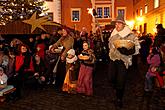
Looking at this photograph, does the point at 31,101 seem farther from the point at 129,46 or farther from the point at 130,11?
the point at 130,11

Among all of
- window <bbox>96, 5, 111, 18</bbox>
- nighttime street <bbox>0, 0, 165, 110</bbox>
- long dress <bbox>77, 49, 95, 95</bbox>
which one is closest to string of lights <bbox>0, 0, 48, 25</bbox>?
nighttime street <bbox>0, 0, 165, 110</bbox>

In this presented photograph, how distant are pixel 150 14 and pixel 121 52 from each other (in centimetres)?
2122

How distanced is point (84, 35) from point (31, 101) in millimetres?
7342

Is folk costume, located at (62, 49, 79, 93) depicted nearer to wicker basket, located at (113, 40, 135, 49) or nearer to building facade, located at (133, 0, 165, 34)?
wicker basket, located at (113, 40, 135, 49)

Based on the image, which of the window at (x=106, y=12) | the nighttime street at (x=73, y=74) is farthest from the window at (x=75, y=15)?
the nighttime street at (x=73, y=74)

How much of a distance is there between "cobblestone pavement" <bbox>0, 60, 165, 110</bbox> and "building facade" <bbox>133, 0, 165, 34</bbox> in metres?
13.9

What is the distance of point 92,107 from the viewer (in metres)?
7.46

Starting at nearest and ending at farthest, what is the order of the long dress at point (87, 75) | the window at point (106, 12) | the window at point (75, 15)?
the long dress at point (87, 75), the window at point (75, 15), the window at point (106, 12)

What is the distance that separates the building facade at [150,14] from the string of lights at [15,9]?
30.3ft

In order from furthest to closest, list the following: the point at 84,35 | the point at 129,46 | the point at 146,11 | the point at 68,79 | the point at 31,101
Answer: the point at 146,11 → the point at 84,35 → the point at 68,79 → the point at 31,101 → the point at 129,46

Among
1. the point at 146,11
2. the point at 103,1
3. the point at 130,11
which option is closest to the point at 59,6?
the point at 103,1

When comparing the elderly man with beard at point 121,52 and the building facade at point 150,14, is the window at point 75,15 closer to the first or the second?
Answer: the building facade at point 150,14

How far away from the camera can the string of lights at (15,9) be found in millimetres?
18625

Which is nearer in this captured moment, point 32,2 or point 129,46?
point 129,46
